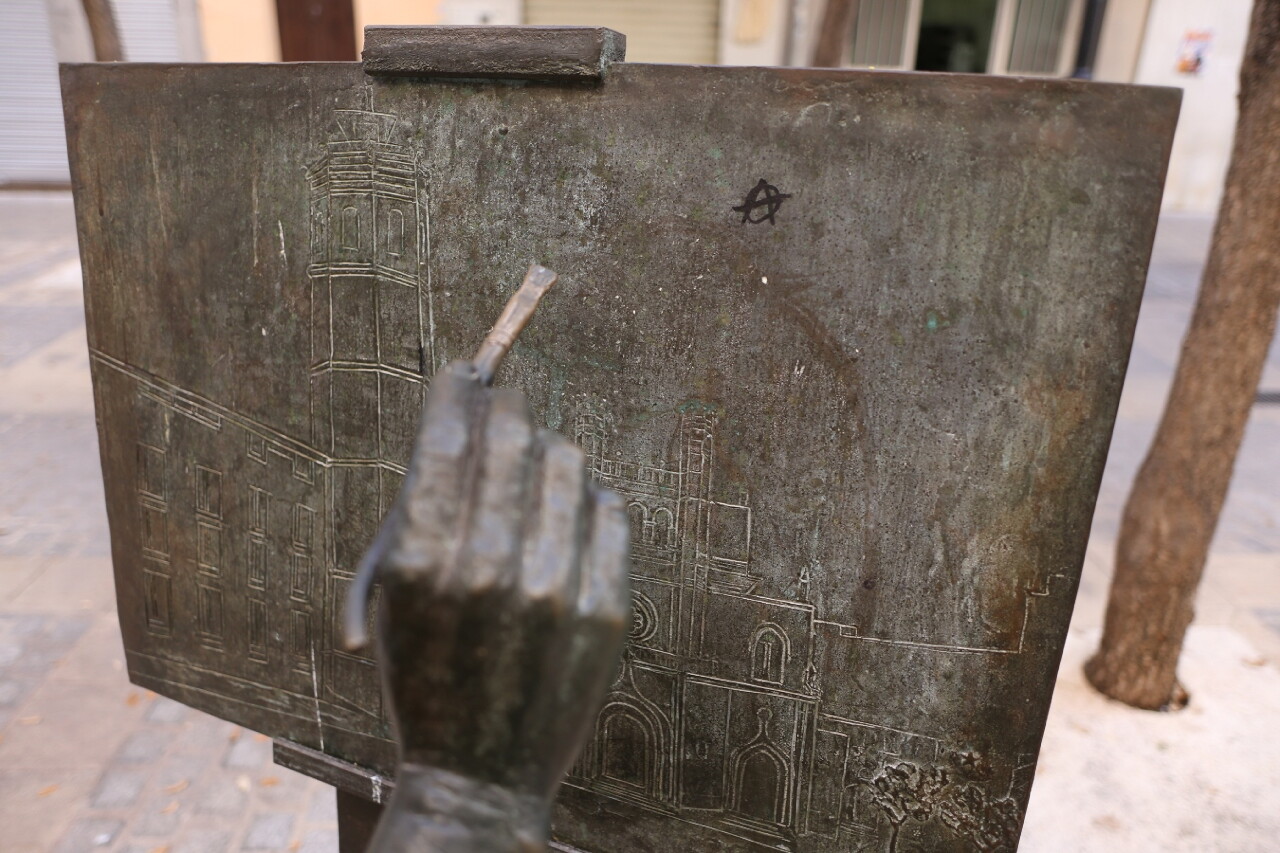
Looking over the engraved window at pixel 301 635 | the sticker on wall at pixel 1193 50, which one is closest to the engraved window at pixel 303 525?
the engraved window at pixel 301 635

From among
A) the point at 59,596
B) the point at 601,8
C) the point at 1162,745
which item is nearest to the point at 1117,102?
the point at 1162,745

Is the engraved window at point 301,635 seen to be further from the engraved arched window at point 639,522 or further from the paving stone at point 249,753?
the paving stone at point 249,753

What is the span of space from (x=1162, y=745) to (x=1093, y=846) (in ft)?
1.87

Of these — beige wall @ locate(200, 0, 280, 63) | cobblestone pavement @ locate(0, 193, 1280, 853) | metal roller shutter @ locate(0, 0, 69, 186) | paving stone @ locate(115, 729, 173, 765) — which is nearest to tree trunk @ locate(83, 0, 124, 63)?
cobblestone pavement @ locate(0, 193, 1280, 853)

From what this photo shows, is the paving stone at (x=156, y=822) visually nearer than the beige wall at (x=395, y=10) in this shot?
Yes

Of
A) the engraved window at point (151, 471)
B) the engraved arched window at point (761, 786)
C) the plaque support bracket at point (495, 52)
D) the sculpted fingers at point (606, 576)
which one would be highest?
the plaque support bracket at point (495, 52)

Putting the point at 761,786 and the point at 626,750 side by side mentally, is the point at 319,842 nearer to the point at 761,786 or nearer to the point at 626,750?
the point at 626,750

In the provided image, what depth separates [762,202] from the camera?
→ 1255 millimetres

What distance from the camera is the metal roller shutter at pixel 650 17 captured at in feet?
34.4

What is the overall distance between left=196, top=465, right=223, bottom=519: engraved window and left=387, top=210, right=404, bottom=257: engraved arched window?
0.59 m

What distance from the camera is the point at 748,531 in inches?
53.9

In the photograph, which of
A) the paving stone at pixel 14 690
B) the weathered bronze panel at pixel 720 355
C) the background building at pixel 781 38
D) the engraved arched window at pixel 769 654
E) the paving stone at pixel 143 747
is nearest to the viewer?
the weathered bronze panel at pixel 720 355

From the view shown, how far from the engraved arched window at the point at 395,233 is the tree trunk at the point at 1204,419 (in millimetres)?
2482

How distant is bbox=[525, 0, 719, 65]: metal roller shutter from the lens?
10.5 m
